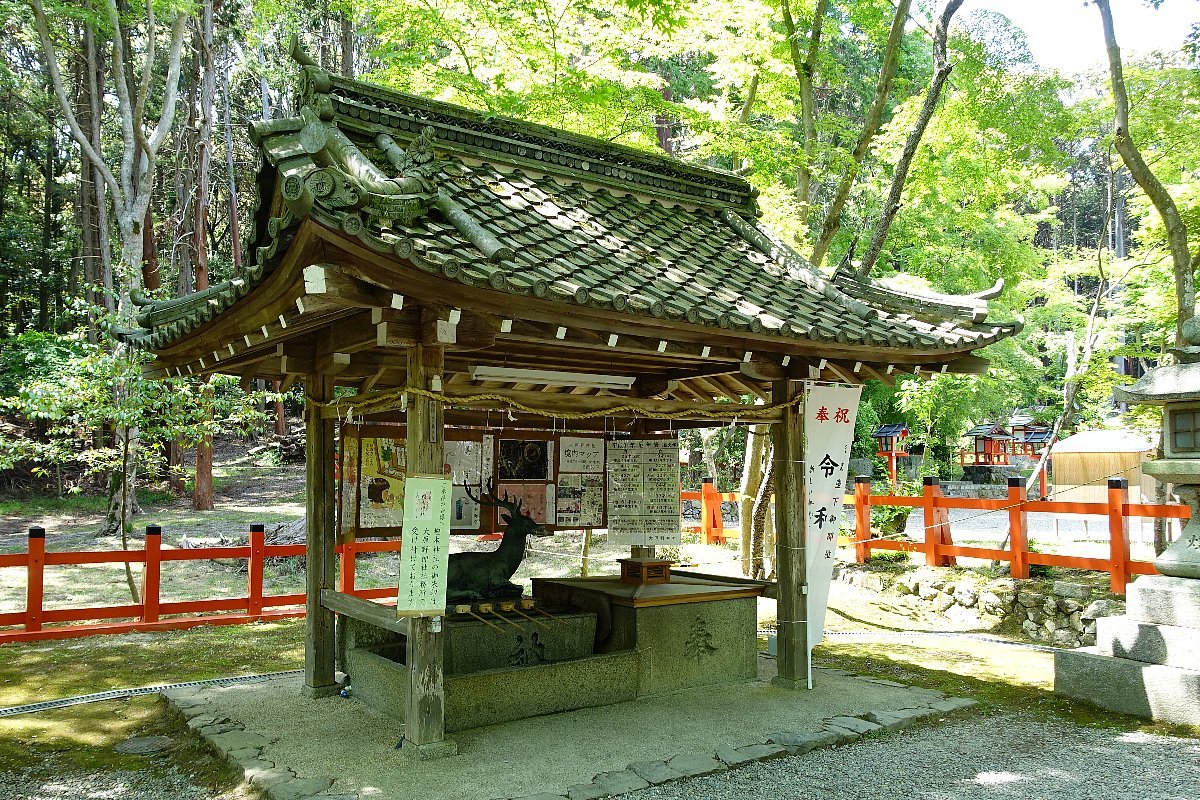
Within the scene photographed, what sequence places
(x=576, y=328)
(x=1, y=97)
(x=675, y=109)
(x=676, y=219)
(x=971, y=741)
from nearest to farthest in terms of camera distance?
(x=576, y=328) < (x=971, y=741) < (x=676, y=219) < (x=675, y=109) < (x=1, y=97)

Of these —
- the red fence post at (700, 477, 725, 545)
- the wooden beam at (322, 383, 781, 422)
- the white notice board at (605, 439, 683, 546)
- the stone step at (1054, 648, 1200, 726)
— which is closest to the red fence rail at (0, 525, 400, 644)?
the wooden beam at (322, 383, 781, 422)

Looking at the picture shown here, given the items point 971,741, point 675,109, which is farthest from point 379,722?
point 675,109

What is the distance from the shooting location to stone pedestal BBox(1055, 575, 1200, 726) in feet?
21.0

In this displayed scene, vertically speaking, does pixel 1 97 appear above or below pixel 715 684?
above

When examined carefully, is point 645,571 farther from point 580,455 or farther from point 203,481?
point 203,481

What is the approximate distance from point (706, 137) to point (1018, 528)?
6.91 metres

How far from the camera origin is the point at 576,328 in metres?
5.51

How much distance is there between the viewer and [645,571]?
7.93 m

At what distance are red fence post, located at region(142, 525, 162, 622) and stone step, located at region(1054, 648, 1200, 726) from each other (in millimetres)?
9381

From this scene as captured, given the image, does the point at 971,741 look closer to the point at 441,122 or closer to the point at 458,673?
the point at 458,673

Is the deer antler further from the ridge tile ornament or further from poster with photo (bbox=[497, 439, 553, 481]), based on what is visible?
the ridge tile ornament

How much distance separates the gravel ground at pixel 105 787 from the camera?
16.9 ft

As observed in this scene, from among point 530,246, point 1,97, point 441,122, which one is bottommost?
point 530,246

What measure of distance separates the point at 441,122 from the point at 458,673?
14.5 feet
